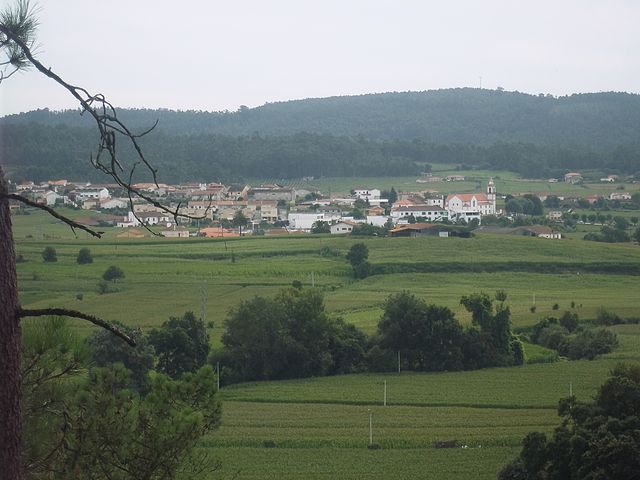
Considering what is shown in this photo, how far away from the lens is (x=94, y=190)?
6253 cm

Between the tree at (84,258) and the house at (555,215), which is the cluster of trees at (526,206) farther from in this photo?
the tree at (84,258)

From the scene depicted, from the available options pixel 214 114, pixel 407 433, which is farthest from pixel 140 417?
pixel 214 114

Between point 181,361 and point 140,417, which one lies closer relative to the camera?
point 140,417

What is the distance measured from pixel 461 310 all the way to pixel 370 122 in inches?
4957

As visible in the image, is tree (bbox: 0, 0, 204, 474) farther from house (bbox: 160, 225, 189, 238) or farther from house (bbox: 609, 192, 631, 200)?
house (bbox: 609, 192, 631, 200)

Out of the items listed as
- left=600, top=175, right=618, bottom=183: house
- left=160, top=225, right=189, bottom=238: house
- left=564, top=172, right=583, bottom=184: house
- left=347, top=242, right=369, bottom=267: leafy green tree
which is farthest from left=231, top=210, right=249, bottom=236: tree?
left=600, top=175, right=618, bottom=183: house

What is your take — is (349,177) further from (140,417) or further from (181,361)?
(140,417)

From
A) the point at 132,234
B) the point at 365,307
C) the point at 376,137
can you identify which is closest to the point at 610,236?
the point at 365,307

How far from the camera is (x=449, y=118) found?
15562 centimetres

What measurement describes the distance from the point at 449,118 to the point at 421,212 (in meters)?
95.2

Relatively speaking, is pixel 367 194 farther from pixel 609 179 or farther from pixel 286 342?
pixel 286 342

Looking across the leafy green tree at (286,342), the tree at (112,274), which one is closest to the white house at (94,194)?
the tree at (112,274)

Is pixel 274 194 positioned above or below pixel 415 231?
above

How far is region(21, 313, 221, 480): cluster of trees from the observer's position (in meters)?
4.51
